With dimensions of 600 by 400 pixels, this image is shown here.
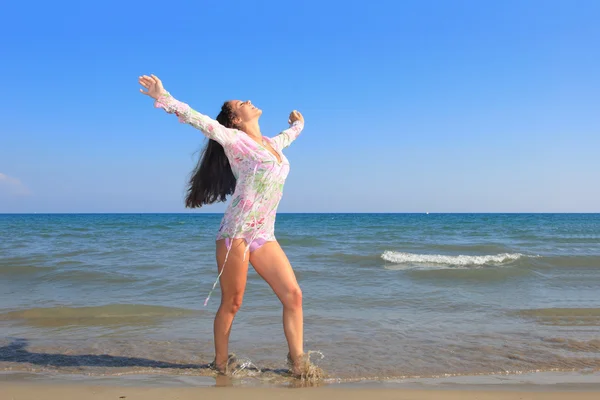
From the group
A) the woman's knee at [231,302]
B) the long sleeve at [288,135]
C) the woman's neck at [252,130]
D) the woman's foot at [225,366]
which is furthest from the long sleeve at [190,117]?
the woman's foot at [225,366]

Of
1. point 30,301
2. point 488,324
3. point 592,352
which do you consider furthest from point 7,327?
point 592,352

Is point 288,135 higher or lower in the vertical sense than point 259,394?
higher

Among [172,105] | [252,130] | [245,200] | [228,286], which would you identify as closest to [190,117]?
[172,105]

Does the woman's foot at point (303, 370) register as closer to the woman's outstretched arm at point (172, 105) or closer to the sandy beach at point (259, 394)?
the sandy beach at point (259, 394)

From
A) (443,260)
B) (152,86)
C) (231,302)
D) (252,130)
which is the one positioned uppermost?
(152,86)

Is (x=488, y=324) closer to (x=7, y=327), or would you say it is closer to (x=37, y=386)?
(x=37, y=386)

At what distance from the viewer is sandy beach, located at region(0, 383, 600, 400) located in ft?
11.4

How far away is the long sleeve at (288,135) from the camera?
4.20 meters

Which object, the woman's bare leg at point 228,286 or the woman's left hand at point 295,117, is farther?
the woman's left hand at point 295,117

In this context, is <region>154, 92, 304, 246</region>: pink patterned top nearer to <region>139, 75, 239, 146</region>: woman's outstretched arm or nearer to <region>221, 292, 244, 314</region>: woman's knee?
<region>139, 75, 239, 146</region>: woman's outstretched arm

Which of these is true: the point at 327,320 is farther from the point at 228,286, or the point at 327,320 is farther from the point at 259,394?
the point at 259,394

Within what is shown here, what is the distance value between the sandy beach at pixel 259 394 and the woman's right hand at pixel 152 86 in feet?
6.50

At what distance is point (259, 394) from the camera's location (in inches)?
140

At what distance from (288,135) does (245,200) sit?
887 millimetres
